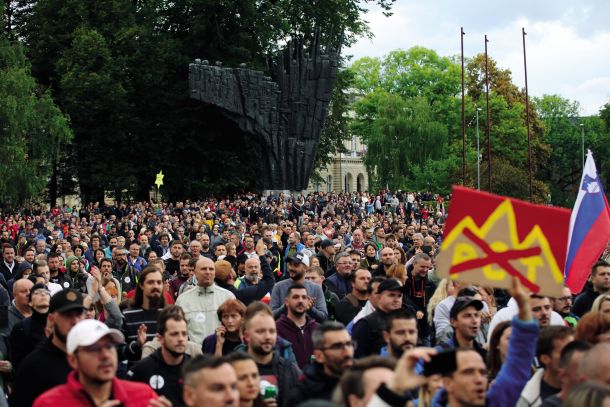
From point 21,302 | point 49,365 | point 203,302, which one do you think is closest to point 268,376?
point 49,365

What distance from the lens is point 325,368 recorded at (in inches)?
247

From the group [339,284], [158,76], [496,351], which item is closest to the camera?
[496,351]

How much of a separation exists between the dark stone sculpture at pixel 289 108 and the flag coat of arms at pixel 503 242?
119 feet

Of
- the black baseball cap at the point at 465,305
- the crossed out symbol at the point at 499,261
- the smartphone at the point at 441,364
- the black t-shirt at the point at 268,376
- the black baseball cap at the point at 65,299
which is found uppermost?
the crossed out symbol at the point at 499,261

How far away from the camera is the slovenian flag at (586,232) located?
1167 cm

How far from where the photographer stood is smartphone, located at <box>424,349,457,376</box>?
5242 millimetres

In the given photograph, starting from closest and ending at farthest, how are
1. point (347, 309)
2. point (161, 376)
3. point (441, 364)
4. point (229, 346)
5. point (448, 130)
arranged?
point (441, 364) < point (161, 376) < point (229, 346) < point (347, 309) < point (448, 130)

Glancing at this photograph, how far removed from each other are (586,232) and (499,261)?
23.5 feet

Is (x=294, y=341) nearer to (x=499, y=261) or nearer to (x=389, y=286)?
(x=389, y=286)

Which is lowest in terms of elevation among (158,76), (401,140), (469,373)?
(469,373)

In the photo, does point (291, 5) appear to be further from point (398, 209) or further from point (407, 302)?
point (407, 302)

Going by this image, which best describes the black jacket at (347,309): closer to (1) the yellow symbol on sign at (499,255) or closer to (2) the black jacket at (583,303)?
(2) the black jacket at (583,303)

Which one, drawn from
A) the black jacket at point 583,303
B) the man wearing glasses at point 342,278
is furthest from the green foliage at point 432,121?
the black jacket at point 583,303

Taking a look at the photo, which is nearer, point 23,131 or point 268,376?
point 268,376
